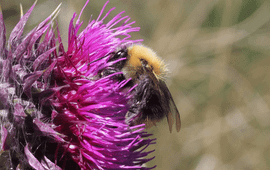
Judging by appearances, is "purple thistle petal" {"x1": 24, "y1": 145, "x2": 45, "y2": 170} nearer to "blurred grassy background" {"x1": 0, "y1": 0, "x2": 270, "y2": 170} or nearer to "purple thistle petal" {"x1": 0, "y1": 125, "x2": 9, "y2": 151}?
"purple thistle petal" {"x1": 0, "y1": 125, "x2": 9, "y2": 151}

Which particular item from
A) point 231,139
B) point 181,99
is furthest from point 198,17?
point 231,139

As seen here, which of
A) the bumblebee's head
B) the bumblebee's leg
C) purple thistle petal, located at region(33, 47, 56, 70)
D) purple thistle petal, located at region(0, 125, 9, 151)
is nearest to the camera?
purple thistle petal, located at region(0, 125, 9, 151)

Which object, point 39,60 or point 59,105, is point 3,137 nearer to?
point 59,105

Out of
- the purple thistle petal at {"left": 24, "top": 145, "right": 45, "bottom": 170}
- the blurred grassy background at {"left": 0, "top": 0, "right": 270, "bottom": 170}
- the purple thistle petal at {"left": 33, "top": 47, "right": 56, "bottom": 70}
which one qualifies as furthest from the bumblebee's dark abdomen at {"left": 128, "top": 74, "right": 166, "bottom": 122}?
the blurred grassy background at {"left": 0, "top": 0, "right": 270, "bottom": 170}

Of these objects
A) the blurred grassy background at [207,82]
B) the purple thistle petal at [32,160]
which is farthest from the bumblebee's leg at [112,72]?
the blurred grassy background at [207,82]

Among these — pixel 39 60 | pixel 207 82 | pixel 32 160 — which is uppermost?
pixel 39 60

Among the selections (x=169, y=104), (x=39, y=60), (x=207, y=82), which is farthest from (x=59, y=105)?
(x=207, y=82)

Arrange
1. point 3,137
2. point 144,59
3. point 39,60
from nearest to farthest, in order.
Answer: point 3,137 < point 39,60 < point 144,59
